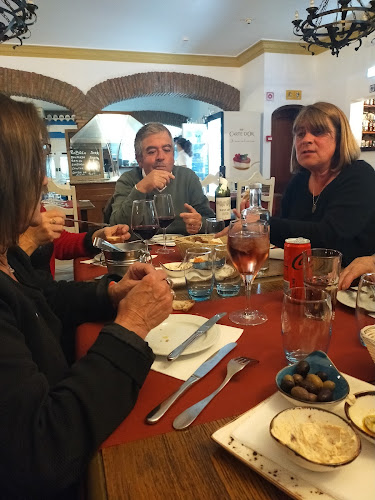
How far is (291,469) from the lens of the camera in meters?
0.44

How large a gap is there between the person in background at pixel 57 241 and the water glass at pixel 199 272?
1.74 ft

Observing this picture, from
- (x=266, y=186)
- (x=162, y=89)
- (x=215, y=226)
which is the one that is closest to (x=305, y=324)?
(x=215, y=226)

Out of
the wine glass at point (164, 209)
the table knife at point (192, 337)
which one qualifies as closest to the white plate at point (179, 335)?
the table knife at point (192, 337)

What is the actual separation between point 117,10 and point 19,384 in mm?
5026

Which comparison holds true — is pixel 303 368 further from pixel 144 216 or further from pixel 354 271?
pixel 144 216

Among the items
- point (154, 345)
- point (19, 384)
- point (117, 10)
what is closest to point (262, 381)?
point (154, 345)

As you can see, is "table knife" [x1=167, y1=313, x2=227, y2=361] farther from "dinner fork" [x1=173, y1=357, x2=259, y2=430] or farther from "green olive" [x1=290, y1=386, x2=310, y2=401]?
"green olive" [x1=290, y1=386, x2=310, y2=401]

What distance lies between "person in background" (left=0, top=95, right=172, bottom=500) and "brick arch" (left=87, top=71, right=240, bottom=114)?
5.84 m

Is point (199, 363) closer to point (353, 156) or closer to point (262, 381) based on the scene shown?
point (262, 381)

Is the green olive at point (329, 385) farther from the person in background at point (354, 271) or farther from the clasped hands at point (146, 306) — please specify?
the person in background at point (354, 271)

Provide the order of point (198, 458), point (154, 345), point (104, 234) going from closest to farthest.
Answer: point (198, 458) < point (154, 345) < point (104, 234)

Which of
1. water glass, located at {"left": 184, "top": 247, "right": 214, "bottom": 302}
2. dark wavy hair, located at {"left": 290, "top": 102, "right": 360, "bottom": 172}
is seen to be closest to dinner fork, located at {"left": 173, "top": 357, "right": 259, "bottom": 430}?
water glass, located at {"left": 184, "top": 247, "right": 214, "bottom": 302}

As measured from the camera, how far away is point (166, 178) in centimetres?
218

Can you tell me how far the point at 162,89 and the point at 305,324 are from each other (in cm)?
636
